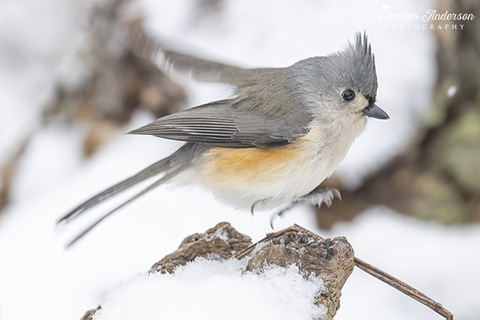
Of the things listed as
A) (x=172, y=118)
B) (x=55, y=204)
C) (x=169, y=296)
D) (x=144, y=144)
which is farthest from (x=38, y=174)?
(x=169, y=296)

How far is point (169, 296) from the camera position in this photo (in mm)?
1549

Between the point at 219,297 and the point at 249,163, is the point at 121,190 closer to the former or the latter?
the point at 249,163

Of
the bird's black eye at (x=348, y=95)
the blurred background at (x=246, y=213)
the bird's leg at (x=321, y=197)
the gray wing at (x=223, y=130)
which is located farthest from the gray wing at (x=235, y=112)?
the blurred background at (x=246, y=213)

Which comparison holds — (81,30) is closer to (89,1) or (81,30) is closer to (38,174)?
(89,1)

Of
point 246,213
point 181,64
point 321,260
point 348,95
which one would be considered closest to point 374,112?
point 348,95

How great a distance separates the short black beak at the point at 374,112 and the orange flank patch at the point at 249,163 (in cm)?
34

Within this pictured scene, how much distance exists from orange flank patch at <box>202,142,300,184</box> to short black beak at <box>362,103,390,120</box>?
1.13ft

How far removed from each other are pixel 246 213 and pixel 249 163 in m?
1.35

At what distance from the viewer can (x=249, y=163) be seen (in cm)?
194

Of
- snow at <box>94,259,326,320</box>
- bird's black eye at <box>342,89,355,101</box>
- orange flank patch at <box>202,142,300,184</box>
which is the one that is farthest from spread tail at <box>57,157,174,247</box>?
bird's black eye at <box>342,89,355,101</box>

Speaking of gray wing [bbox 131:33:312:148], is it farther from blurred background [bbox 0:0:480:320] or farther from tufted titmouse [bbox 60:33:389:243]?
blurred background [bbox 0:0:480:320]

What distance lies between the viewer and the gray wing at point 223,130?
193cm

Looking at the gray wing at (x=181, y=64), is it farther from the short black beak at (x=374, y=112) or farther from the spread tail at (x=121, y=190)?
the short black beak at (x=374, y=112)

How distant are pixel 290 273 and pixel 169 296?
1.41ft
